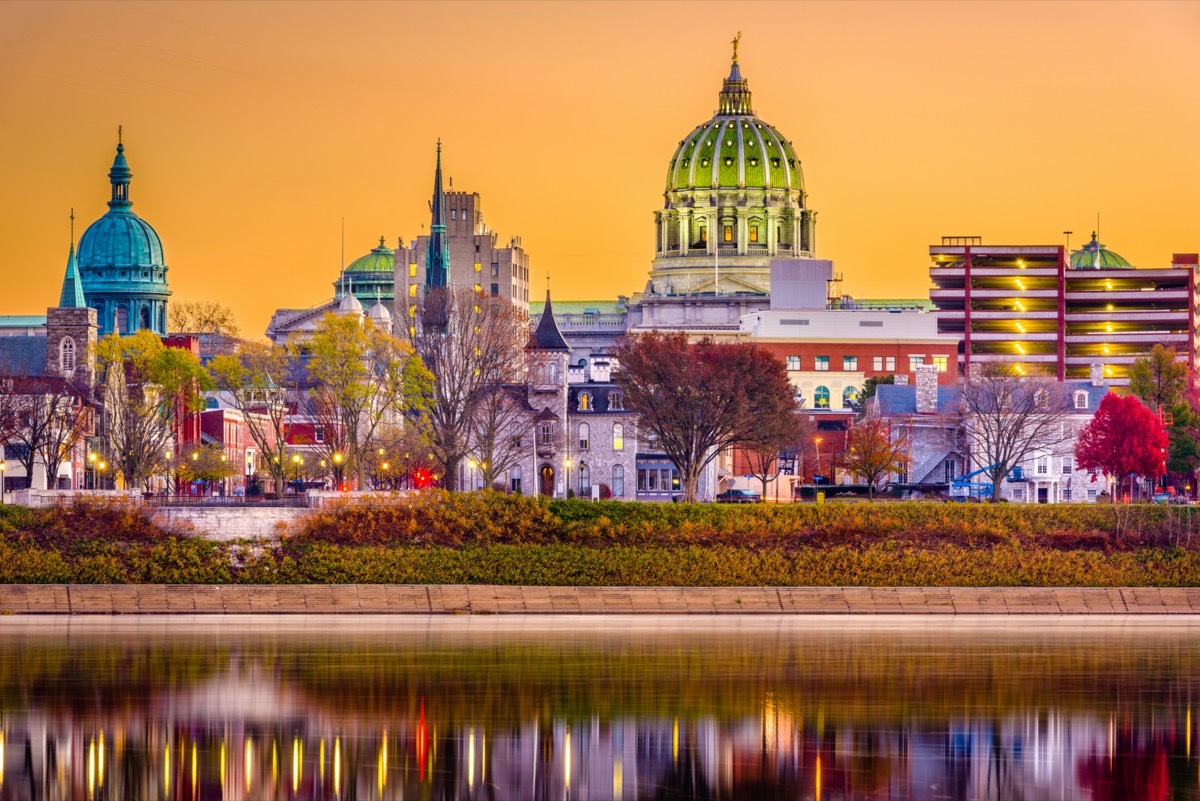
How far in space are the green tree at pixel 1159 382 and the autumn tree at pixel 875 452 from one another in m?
15.0

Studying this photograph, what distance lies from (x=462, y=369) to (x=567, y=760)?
6011 centimetres

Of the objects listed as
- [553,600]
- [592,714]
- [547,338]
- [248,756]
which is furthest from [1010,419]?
[248,756]

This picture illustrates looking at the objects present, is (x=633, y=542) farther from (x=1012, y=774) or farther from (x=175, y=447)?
(x=175, y=447)

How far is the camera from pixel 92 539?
6919cm

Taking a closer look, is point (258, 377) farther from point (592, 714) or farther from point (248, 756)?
point (248, 756)

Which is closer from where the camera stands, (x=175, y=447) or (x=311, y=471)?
(x=175, y=447)

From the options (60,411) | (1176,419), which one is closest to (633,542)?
(60,411)

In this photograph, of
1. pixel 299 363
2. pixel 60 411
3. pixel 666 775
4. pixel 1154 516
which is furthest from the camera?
pixel 299 363

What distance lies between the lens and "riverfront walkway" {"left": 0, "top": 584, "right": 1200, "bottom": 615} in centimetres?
6588

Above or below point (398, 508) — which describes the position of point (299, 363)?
above

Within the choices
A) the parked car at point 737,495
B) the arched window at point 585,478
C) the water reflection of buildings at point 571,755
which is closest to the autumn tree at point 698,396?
the parked car at point 737,495

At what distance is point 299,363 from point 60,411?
39.8m

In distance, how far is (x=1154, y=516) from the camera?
7419 cm

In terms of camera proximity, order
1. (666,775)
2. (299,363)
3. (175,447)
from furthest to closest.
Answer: (299,363) → (175,447) → (666,775)
